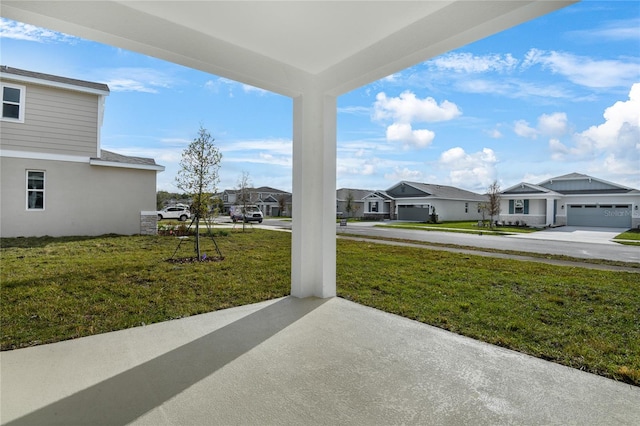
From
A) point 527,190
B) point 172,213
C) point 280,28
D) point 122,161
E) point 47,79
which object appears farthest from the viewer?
point 527,190

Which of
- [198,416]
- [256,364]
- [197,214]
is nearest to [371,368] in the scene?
[256,364]

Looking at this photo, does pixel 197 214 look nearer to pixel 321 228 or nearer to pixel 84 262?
pixel 84 262

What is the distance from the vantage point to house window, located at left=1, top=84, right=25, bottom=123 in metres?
7.05

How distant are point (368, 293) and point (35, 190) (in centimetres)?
791

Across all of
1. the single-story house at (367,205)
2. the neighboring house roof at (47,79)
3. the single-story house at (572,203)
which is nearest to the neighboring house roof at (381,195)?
the single-story house at (367,205)

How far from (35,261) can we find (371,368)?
19.2ft

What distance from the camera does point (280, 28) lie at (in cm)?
266

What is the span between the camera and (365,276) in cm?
493

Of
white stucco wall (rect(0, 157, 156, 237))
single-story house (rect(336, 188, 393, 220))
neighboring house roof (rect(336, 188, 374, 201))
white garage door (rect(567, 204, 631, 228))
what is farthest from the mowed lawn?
neighboring house roof (rect(336, 188, 374, 201))

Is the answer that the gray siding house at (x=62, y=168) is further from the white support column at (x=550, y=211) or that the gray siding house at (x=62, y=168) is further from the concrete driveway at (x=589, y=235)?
the white support column at (x=550, y=211)

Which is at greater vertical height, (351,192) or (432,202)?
(351,192)

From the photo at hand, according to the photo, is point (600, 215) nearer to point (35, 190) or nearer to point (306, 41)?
point (306, 41)

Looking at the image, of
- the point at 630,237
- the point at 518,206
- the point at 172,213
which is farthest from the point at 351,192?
the point at 630,237

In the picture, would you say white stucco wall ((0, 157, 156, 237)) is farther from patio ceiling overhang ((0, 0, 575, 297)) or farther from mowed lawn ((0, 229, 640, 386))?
patio ceiling overhang ((0, 0, 575, 297))
